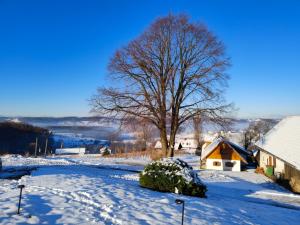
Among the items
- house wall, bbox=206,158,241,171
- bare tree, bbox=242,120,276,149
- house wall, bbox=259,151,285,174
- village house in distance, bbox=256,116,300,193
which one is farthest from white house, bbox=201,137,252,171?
bare tree, bbox=242,120,276,149

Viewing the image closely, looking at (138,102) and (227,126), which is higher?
(138,102)

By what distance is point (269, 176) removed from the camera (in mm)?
34562

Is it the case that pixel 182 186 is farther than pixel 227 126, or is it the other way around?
pixel 227 126

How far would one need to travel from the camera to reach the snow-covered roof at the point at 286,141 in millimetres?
27527

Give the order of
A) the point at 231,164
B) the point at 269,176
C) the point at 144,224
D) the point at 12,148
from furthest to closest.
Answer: the point at 12,148 → the point at 231,164 → the point at 269,176 → the point at 144,224

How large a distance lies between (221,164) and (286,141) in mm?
11975

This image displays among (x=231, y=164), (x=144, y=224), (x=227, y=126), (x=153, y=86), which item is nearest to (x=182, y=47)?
(x=153, y=86)

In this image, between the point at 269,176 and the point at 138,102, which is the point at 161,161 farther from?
the point at 269,176

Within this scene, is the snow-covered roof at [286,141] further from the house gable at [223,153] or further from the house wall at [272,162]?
the house gable at [223,153]

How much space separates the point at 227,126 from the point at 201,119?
1.91 m

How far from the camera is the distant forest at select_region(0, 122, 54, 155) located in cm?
8462

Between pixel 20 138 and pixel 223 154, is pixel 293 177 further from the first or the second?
pixel 20 138

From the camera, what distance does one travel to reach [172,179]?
1546 cm

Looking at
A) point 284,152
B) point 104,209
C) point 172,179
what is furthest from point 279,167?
point 104,209
